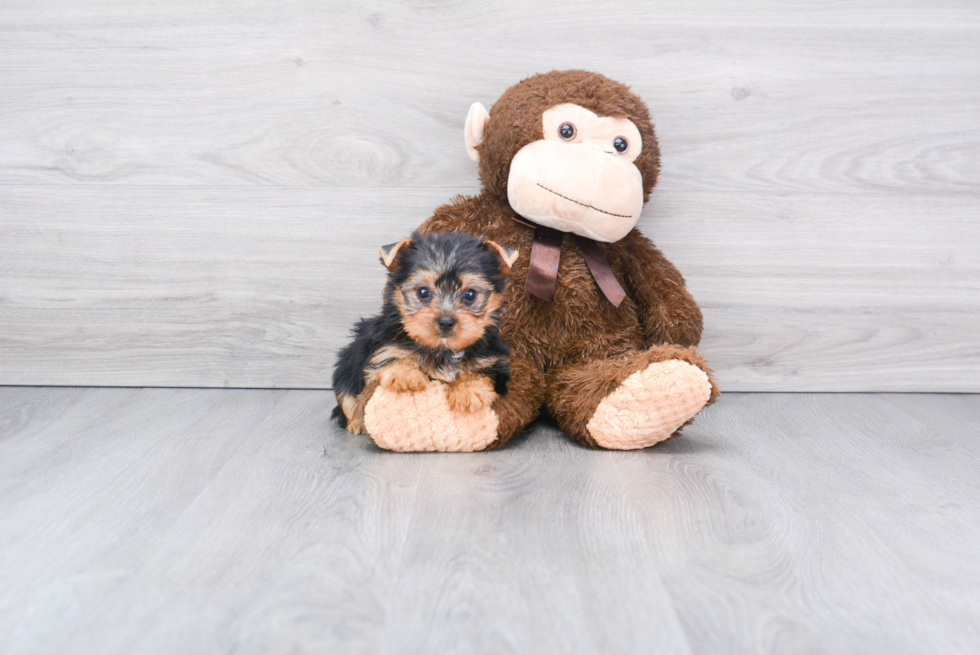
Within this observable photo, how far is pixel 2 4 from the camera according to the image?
174 centimetres

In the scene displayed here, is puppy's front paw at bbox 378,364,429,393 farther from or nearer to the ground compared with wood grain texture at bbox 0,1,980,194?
nearer to the ground

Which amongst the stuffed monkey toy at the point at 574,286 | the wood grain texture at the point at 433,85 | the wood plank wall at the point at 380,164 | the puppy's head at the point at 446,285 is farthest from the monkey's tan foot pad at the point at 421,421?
the wood grain texture at the point at 433,85

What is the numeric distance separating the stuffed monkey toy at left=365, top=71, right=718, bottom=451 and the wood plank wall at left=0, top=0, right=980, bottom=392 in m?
0.22

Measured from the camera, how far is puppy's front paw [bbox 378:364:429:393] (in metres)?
1.34

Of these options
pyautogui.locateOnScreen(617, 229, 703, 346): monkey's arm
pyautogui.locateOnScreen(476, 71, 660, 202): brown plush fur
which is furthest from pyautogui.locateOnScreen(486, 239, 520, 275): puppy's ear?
pyautogui.locateOnScreen(617, 229, 703, 346): monkey's arm

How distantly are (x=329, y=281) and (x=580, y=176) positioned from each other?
2.29 ft

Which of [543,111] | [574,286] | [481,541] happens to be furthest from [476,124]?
[481,541]

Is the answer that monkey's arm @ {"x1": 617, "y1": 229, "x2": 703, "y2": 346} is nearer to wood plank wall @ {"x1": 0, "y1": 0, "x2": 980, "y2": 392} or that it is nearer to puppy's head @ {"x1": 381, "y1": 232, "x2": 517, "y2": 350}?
wood plank wall @ {"x1": 0, "y1": 0, "x2": 980, "y2": 392}

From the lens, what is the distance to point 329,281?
71.4 inches

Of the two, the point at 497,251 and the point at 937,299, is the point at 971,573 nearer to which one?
the point at 497,251

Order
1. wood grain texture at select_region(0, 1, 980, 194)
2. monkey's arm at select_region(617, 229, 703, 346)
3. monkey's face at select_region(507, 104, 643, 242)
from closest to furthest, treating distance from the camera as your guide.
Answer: monkey's face at select_region(507, 104, 643, 242) < monkey's arm at select_region(617, 229, 703, 346) < wood grain texture at select_region(0, 1, 980, 194)

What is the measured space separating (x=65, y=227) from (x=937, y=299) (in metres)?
2.15

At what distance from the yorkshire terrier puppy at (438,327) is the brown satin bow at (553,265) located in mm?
181

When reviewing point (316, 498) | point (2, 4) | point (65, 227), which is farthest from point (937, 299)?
point (2, 4)
